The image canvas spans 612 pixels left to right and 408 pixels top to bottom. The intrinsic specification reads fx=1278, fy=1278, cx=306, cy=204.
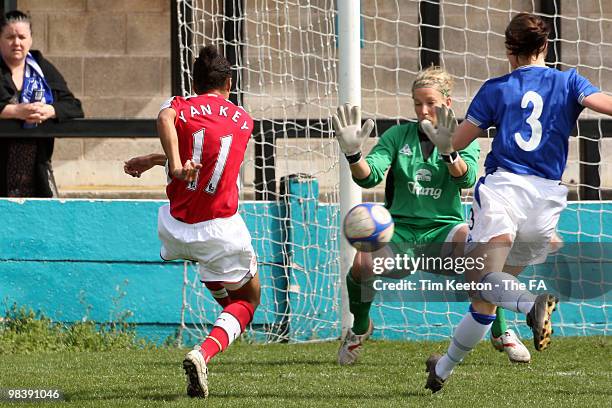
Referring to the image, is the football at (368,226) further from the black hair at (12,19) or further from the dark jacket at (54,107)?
the black hair at (12,19)

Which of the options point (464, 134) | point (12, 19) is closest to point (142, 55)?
point (12, 19)

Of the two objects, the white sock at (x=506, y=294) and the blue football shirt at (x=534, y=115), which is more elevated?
the blue football shirt at (x=534, y=115)

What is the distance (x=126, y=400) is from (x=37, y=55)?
364 centimetres

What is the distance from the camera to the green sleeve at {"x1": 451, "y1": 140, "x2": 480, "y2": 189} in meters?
6.27

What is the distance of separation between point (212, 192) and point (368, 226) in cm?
74

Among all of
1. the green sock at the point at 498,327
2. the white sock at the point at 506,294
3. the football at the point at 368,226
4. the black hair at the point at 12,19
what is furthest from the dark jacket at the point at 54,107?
the white sock at the point at 506,294

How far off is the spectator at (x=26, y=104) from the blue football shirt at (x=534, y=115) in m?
3.66

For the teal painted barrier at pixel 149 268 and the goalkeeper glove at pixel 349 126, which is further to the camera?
the teal painted barrier at pixel 149 268

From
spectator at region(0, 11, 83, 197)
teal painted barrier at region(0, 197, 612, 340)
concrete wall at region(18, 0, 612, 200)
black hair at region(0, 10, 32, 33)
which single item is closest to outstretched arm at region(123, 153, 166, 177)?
teal painted barrier at region(0, 197, 612, 340)

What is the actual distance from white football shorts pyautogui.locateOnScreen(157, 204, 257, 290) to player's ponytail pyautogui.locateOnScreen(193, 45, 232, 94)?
0.61 metres

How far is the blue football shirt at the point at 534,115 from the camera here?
545 centimetres

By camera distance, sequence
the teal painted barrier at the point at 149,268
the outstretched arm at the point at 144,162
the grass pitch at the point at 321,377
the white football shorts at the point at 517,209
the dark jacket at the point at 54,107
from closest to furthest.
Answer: the white football shorts at the point at 517,209 < the grass pitch at the point at 321,377 < the outstretched arm at the point at 144,162 < the teal painted barrier at the point at 149,268 < the dark jacket at the point at 54,107

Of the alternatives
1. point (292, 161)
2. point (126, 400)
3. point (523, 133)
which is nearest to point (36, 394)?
point (126, 400)

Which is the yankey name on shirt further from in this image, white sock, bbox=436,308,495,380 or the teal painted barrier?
the teal painted barrier
